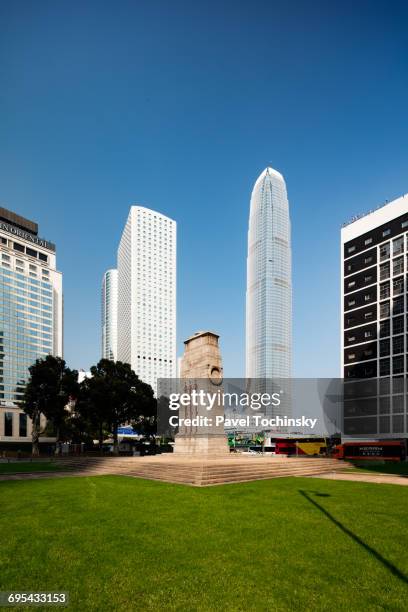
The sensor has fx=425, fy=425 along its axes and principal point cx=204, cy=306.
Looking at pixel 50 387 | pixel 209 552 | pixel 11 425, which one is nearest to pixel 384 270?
pixel 50 387

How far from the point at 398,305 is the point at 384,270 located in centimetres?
850

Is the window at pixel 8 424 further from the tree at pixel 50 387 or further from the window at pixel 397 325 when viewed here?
the window at pixel 397 325

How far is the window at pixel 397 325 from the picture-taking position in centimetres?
8042

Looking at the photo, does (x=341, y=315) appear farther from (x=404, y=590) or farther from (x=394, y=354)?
(x=404, y=590)

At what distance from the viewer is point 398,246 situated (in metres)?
83.5

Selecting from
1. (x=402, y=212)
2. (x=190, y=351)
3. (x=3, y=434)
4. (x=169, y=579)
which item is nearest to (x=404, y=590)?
(x=169, y=579)

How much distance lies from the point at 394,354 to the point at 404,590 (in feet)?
260

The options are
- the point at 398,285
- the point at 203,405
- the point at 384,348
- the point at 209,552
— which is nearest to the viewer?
the point at 209,552

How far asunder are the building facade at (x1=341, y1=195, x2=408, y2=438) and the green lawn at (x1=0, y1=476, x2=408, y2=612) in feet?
221

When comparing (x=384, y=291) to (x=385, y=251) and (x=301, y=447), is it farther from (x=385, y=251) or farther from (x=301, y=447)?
(x=301, y=447)

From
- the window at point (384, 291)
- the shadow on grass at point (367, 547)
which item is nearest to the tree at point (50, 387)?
the shadow on grass at point (367, 547)

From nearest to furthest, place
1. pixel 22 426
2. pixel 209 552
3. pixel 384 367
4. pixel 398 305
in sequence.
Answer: pixel 209 552, pixel 398 305, pixel 384 367, pixel 22 426

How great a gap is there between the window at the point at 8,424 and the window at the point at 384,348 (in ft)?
294

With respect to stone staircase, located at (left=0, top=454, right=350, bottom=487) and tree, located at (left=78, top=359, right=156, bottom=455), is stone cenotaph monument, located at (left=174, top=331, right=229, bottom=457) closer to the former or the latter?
stone staircase, located at (left=0, top=454, right=350, bottom=487)
